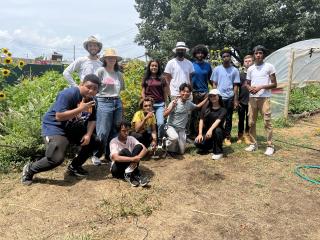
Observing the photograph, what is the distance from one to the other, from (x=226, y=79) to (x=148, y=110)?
1544 mm

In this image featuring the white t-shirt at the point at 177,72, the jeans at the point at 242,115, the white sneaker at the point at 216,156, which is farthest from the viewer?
the jeans at the point at 242,115

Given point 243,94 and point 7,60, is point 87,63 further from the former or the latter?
point 243,94

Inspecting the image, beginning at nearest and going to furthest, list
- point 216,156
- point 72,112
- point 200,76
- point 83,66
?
point 72,112 → point 83,66 → point 216,156 → point 200,76

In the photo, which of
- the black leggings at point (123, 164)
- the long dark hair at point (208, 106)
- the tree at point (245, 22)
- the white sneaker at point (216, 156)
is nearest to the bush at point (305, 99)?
the long dark hair at point (208, 106)

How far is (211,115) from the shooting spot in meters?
6.04

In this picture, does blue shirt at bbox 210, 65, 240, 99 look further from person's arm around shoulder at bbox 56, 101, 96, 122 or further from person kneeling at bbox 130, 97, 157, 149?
person's arm around shoulder at bbox 56, 101, 96, 122

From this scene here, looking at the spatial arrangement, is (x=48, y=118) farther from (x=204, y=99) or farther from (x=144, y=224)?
(x=204, y=99)

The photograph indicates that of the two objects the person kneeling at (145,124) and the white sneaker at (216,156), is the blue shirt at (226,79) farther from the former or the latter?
the person kneeling at (145,124)

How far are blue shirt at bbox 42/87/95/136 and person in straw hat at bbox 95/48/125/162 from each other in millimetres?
407

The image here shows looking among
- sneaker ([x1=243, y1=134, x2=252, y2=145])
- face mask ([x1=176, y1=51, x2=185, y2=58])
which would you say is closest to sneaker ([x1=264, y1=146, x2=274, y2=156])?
sneaker ([x1=243, y1=134, x2=252, y2=145])

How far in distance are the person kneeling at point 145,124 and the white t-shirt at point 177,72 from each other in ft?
1.89

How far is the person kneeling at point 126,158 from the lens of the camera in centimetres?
465

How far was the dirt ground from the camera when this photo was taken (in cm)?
360

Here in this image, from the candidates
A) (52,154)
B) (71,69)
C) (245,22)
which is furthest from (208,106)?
(245,22)
